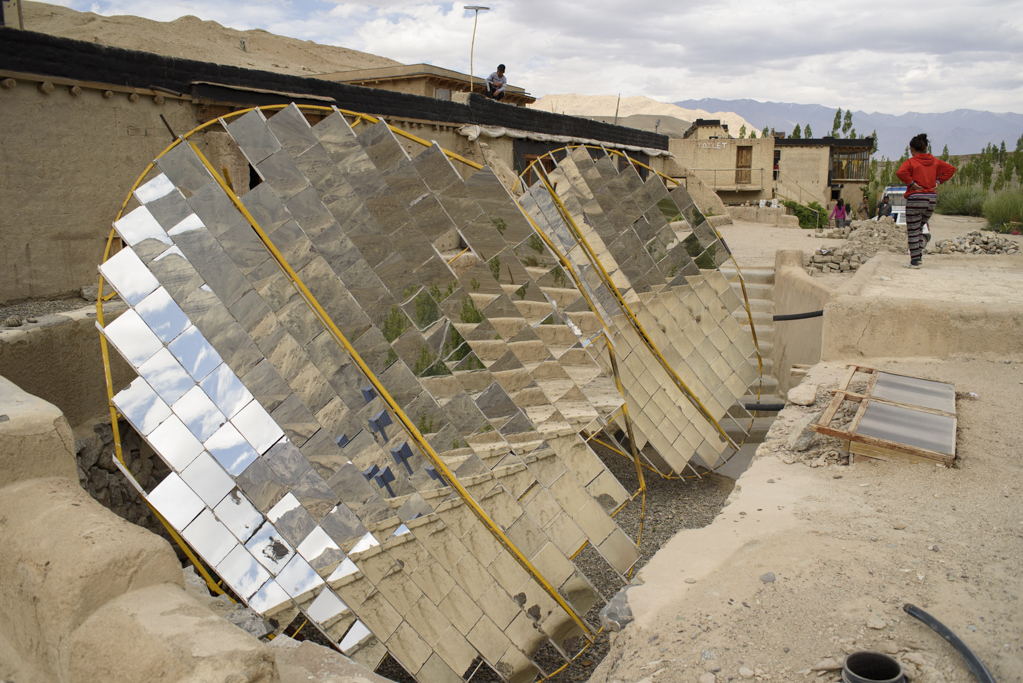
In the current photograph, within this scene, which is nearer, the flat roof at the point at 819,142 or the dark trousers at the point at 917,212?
the dark trousers at the point at 917,212

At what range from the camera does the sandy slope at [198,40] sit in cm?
2262

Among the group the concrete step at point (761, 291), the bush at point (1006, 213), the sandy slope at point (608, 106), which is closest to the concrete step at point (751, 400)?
the concrete step at point (761, 291)

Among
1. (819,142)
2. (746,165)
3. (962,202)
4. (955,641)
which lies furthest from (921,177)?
(819,142)

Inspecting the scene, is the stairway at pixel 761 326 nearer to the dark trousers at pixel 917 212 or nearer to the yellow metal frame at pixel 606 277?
the dark trousers at pixel 917 212

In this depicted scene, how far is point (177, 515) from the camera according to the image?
3607mm

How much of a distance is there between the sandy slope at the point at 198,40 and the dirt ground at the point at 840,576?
1967 centimetres

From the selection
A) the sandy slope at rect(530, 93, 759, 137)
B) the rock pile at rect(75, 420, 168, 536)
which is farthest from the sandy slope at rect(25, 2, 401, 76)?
the sandy slope at rect(530, 93, 759, 137)

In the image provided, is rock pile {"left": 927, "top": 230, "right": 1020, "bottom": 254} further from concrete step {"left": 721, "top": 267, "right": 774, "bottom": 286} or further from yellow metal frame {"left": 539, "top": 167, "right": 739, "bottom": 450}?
yellow metal frame {"left": 539, "top": 167, "right": 739, "bottom": 450}

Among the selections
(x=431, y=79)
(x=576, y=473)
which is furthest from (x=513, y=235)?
(x=431, y=79)

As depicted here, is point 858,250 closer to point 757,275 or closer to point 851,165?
point 757,275

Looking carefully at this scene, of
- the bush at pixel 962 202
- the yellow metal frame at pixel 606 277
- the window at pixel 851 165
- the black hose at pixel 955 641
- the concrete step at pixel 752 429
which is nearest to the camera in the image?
the black hose at pixel 955 641

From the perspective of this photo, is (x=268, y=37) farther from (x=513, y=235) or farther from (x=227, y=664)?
(x=227, y=664)

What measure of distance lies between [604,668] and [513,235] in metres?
3.47

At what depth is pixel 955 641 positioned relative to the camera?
2963mm
